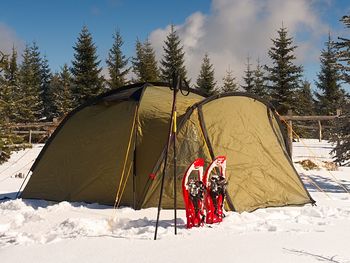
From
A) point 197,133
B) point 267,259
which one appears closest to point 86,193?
point 197,133

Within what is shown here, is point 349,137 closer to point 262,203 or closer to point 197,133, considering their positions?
point 262,203

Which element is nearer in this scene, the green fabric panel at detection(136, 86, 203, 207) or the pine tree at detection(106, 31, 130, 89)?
the green fabric panel at detection(136, 86, 203, 207)

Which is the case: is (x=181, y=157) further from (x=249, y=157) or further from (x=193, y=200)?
(x=193, y=200)

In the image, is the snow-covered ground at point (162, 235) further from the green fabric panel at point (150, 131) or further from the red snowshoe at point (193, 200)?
the green fabric panel at point (150, 131)

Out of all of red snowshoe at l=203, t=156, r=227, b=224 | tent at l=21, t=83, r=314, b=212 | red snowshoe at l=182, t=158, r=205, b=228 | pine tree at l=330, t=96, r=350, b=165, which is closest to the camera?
red snowshoe at l=182, t=158, r=205, b=228

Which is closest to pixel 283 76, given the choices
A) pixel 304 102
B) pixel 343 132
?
pixel 304 102

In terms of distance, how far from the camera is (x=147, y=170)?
340 inches

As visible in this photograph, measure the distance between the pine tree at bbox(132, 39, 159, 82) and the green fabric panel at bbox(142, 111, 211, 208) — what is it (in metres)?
26.5

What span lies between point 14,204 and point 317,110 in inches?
1378

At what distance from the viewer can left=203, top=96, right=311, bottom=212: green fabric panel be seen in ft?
28.2

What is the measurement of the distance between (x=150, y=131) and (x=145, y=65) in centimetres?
2839

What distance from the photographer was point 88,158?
30.8ft

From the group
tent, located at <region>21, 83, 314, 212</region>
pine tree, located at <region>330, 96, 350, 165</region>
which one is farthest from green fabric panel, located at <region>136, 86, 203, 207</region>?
pine tree, located at <region>330, 96, 350, 165</region>

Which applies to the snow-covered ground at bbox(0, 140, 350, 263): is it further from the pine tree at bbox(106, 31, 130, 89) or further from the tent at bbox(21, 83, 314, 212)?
the pine tree at bbox(106, 31, 130, 89)
